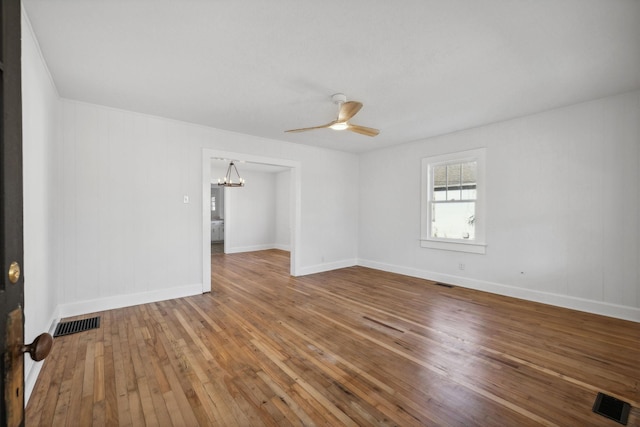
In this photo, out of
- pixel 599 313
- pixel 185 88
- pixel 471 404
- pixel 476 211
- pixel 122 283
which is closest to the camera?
pixel 471 404

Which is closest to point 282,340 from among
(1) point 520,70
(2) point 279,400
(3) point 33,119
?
(2) point 279,400

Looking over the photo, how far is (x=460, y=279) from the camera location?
4.91 meters

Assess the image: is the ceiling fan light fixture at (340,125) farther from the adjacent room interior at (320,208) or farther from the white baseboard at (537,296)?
the white baseboard at (537,296)

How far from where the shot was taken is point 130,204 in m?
3.93

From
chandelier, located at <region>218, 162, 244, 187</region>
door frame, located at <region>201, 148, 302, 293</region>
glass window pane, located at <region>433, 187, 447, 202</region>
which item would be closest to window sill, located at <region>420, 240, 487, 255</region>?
glass window pane, located at <region>433, 187, 447, 202</region>

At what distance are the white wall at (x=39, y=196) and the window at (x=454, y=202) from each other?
5316mm

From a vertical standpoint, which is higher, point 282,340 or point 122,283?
point 122,283

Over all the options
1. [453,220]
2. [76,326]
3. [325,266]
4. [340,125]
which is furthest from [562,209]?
[76,326]

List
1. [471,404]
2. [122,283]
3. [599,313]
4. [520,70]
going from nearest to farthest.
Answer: [471,404] → [520,70] → [599,313] → [122,283]

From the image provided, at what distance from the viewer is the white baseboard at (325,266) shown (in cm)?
576

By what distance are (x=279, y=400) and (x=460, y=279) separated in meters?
4.02

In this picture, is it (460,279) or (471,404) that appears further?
(460,279)

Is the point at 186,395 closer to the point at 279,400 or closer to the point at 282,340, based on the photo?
the point at 279,400

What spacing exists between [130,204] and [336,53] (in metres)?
3.38
